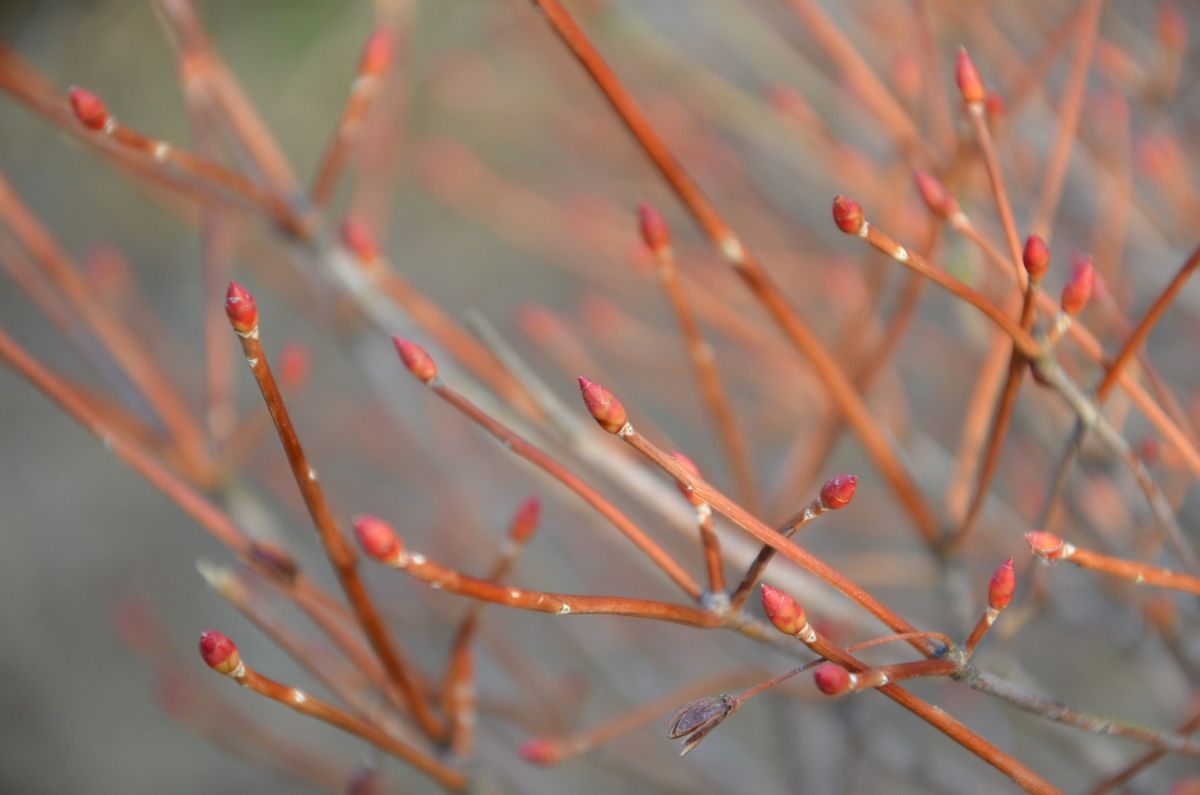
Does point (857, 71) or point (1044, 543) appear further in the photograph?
point (857, 71)

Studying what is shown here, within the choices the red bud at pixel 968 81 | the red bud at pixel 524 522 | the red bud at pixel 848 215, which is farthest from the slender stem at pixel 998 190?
the red bud at pixel 524 522

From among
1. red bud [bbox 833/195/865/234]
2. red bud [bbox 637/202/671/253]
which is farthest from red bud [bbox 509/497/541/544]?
red bud [bbox 833/195/865/234]

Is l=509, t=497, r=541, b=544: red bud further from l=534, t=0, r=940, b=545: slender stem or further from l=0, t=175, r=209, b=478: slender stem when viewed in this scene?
l=0, t=175, r=209, b=478: slender stem

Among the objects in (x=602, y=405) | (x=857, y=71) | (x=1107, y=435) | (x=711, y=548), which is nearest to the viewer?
(x=602, y=405)

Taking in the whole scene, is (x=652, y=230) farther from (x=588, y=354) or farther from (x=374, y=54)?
(x=588, y=354)

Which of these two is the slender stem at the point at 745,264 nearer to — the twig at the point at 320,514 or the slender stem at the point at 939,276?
the slender stem at the point at 939,276

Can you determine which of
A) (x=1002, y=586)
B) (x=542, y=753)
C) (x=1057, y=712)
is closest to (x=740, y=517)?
(x=1002, y=586)

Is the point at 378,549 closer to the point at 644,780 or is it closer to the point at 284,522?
the point at 644,780
